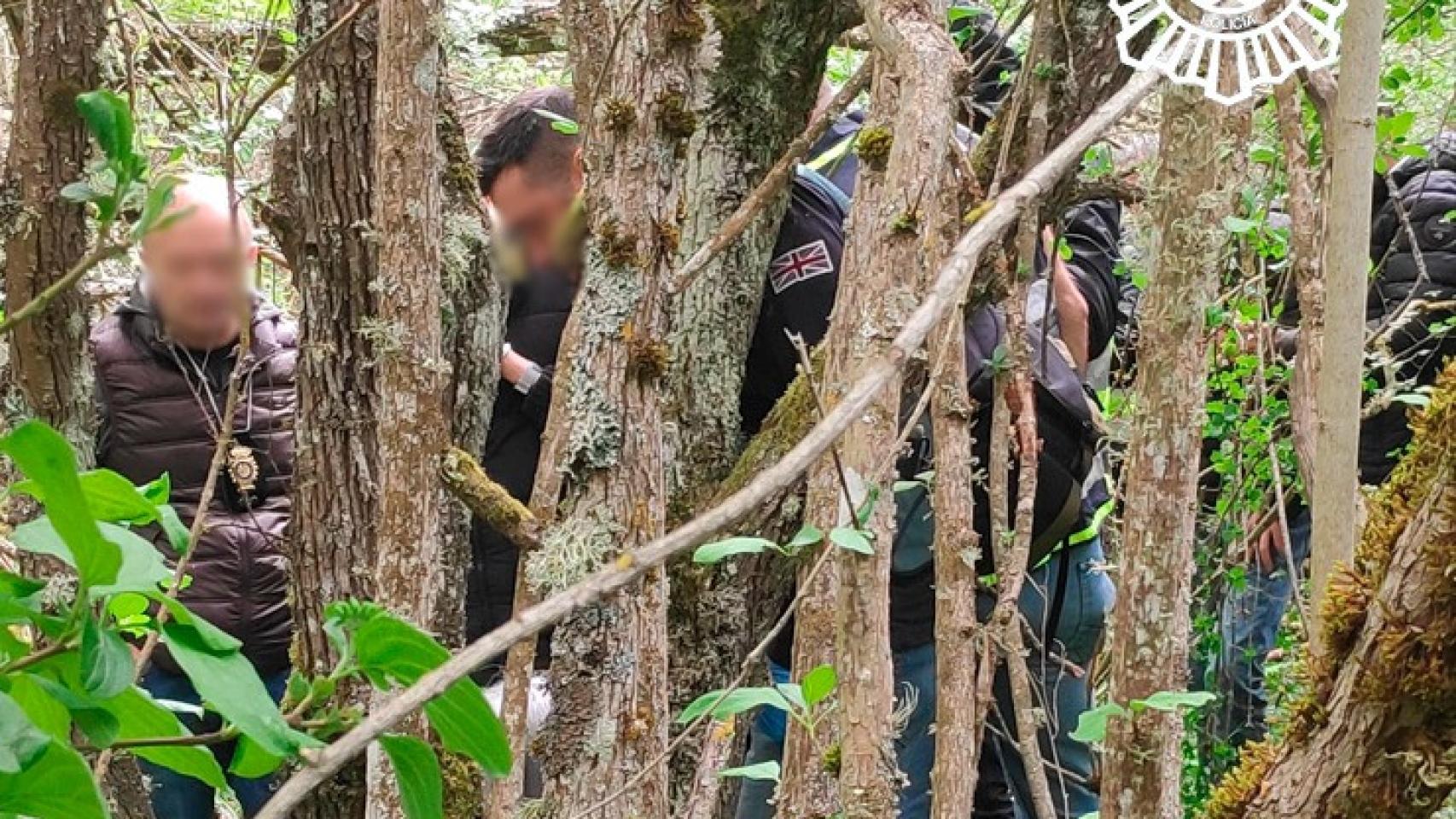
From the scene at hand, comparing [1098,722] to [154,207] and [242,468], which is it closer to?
[154,207]

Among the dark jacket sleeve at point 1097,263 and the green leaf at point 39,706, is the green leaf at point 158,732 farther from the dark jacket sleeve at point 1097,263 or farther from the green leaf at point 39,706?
the dark jacket sleeve at point 1097,263

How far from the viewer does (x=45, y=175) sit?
187cm

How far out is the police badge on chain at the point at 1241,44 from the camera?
128 cm

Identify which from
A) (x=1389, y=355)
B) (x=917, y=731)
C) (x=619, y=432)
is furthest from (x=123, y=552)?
(x=1389, y=355)

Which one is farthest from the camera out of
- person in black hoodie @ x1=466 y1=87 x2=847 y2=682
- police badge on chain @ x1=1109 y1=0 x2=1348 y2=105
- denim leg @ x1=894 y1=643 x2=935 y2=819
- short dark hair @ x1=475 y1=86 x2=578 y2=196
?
denim leg @ x1=894 y1=643 x2=935 y2=819

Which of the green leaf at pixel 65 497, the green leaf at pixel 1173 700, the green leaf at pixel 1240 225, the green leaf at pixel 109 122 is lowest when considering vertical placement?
the green leaf at pixel 1173 700

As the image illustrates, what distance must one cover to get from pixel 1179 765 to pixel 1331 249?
0.55 m

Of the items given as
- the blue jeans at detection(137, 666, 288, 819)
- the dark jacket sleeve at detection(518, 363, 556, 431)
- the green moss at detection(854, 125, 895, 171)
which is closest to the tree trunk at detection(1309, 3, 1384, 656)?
the green moss at detection(854, 125, 895, 171)

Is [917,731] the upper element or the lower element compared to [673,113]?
lower

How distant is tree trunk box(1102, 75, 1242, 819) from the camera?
1350 mm

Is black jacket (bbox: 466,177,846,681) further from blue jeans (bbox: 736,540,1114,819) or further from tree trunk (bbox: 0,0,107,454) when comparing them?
tree trunk (bbox: 0,0,107,454)

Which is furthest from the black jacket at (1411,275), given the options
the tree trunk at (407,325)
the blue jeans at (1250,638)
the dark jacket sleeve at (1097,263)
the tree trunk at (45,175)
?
the tree trunk at (45,175)

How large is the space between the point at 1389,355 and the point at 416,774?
2.29m

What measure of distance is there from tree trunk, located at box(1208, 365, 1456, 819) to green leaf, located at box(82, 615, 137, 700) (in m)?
0.59
